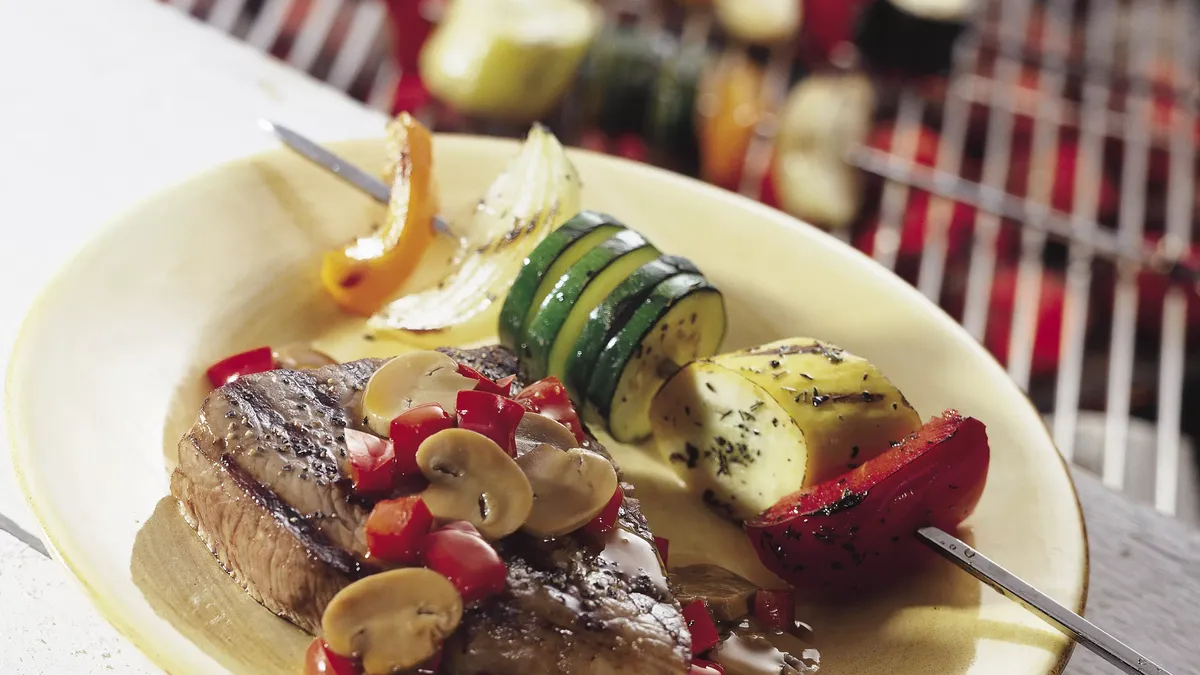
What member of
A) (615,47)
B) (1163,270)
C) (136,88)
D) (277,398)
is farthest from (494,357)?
(1163,270)

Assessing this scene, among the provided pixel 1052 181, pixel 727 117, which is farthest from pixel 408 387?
pixel 1052 181

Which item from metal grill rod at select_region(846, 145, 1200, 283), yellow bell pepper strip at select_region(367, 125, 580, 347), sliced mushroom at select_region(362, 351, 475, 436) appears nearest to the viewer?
sliced mushroom at select_region(362, 351, 475, 436)

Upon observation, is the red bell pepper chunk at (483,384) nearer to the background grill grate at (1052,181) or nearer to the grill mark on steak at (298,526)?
the grill mark on steak at (298,526)

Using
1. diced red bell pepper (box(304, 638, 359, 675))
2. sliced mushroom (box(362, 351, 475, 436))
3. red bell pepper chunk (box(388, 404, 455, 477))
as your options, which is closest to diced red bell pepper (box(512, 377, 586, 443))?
sliced mushroom (box(362, 351, 475, 436))

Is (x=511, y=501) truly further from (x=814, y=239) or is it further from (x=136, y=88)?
(x=136, y=88)

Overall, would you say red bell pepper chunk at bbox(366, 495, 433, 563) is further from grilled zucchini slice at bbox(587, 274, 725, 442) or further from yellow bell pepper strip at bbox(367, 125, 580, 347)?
yellow bell pepper strip at bbox(367, 125, 580, 347)

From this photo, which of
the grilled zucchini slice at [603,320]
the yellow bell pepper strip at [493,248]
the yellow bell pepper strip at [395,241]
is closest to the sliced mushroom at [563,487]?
the grilled zucchini slice at [603,320]

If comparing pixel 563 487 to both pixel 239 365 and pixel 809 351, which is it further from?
pixel 239 365
